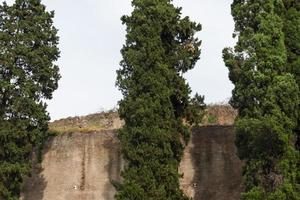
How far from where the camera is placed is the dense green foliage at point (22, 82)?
24094 mm

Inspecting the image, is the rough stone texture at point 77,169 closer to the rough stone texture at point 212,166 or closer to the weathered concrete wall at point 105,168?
the weathered concrete wall at point 105,168

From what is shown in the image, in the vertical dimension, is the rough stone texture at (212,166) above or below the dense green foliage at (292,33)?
below

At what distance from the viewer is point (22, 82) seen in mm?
24859

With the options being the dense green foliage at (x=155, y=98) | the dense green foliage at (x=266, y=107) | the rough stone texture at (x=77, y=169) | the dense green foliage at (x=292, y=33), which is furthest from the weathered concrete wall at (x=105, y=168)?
the dense green foliage at (x=292, y=33)

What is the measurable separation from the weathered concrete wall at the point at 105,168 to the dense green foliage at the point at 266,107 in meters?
4.07

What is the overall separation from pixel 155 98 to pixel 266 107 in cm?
326

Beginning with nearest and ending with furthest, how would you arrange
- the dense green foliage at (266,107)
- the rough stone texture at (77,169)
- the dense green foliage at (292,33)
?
the dense green foliage at (266,107) → the dense green foliage at (292,33) → the rough stone texture at (77,169)

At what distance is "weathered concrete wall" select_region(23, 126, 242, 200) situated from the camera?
27.1 m

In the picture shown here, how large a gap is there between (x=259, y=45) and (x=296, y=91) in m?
1.70

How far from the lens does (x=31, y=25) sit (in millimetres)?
25656

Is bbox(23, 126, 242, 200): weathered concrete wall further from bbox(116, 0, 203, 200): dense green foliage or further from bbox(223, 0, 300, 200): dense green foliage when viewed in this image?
bbox(223, 0, 300, 200): dense green foliage

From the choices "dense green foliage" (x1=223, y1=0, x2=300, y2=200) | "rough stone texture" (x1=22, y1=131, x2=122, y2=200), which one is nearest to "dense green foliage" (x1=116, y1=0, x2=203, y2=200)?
"dense green foliage" (x1=223, y1=0, x2=300, y2=200)

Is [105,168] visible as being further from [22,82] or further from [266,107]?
[266,107]

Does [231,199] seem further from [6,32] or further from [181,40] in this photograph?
[6,32]
